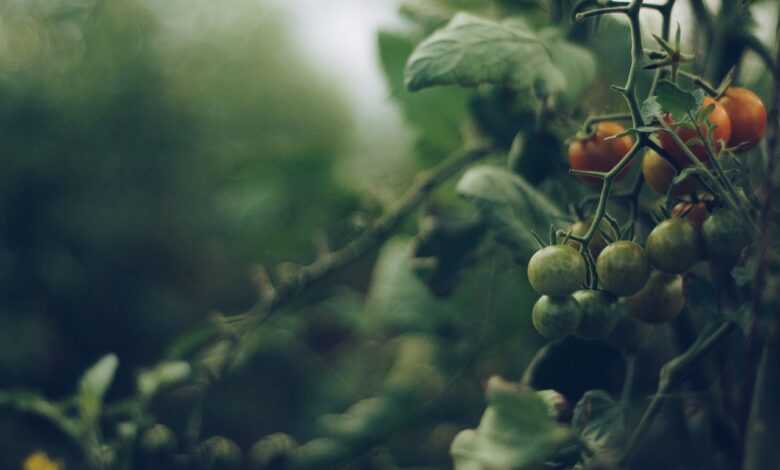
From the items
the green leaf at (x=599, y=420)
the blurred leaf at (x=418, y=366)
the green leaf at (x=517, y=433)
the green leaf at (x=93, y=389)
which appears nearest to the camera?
the green leaf at (x=517, y=433)

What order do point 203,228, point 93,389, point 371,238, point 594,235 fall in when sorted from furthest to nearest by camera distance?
point 203,228
point 371,238
point 93,389
point 594,235

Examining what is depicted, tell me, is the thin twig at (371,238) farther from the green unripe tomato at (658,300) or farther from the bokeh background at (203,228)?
the green unripe tomato at (658,300)

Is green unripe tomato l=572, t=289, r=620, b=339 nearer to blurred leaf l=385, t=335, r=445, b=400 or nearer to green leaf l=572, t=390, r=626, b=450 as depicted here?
green leaf l=572, t=390, r=626, b=450

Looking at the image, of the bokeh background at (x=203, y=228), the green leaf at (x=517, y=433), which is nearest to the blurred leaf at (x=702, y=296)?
the green leaf at (x=517, y=433)

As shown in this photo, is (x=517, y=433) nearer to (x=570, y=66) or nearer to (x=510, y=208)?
(x=510, y=208)

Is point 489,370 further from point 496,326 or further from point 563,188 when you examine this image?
point 563,188

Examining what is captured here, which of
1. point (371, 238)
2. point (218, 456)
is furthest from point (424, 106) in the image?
point (218, 456)

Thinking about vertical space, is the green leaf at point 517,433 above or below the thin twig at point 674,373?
below
